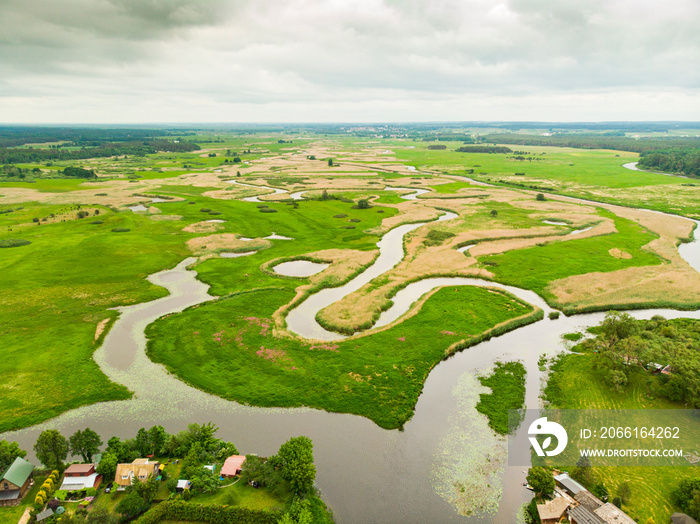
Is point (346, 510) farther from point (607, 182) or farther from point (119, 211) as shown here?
point (607, 182)

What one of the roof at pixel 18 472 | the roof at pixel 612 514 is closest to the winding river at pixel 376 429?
the roof at pixel 612 514

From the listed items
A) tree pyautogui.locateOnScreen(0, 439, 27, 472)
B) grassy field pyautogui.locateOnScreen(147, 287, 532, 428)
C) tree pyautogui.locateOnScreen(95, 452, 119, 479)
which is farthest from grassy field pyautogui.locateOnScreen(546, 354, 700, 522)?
tree pyautogui.locateOnScreen(0, 439, 27, 472)

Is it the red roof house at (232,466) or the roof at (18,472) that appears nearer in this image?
the roof at (18,472)

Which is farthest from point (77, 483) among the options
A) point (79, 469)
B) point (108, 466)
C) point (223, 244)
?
point (223, 244)

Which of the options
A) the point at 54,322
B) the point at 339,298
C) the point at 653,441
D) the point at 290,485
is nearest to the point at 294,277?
the point at 339,298

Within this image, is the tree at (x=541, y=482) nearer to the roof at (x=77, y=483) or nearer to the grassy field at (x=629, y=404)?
the grassy field at (x=629, y=404)

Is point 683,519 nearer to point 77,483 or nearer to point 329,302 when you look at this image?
point 329,302
